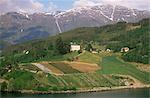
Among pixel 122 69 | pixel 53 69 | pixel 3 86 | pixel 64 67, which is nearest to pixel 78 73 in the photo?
pixel 64 67

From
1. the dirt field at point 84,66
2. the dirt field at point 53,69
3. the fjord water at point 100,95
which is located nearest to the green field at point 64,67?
the dirt field at point 53,69

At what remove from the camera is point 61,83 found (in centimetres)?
8631

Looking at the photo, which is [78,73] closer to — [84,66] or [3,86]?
[84,66]

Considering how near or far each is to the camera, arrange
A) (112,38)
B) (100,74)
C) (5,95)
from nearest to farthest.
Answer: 1. (5,95)
2. (100,74)
3. (112,38)

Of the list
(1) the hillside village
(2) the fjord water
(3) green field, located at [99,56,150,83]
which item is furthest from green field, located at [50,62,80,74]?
(2) the fjord water

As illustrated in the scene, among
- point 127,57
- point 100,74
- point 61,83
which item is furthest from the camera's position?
point 127,57

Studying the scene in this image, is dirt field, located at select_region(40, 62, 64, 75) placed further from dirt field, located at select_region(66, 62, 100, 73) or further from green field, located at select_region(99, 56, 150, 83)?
green field, located at select_region(99, 56, 150, 83)

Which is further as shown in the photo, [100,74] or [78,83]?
[100,74]

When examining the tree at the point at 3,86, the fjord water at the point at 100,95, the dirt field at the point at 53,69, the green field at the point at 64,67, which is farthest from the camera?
the green field at the point at 64,67

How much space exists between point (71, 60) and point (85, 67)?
819 centimetres

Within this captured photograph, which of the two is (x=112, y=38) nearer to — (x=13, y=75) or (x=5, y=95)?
(x=13, y=75)

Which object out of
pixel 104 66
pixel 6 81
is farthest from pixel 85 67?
pixel 6 81

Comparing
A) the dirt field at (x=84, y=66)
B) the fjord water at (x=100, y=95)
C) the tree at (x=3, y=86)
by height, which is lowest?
the fjord water at (x=100, y=95)

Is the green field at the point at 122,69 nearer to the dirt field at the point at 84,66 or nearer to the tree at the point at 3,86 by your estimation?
the dirt field at the point at 84,66
